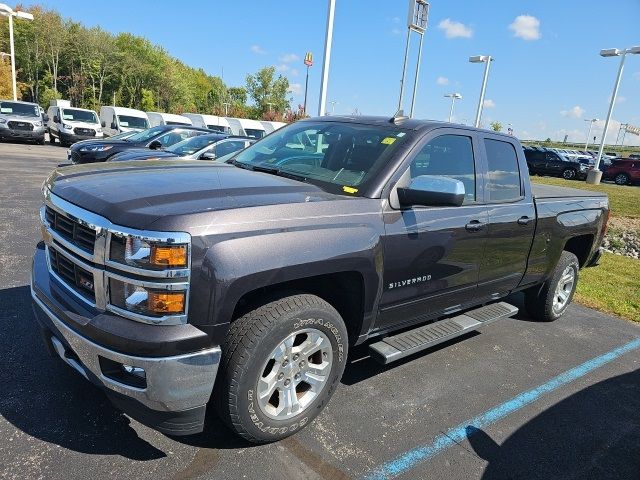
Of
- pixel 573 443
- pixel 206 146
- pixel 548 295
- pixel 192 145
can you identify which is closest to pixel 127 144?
pixel 192 145

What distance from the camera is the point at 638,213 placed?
15008 millimetres

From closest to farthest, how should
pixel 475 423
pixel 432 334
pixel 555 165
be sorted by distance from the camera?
pixel 475 423 < pixel 432 334 < pixel 555 165

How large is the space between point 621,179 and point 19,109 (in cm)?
3429

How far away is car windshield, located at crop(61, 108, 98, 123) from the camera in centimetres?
2383

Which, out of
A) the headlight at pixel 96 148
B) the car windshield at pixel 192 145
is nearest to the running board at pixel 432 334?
the car windshield at pixel 192 145

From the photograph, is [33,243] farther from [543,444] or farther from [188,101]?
[188,101]

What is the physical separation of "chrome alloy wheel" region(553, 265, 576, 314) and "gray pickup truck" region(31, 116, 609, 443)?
1.64 metres

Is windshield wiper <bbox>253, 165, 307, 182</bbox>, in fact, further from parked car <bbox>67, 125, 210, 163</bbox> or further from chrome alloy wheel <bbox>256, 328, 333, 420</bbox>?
parked car <bbox>67, 125, 210, 163</bbox>

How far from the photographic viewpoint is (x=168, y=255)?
7.16 ft

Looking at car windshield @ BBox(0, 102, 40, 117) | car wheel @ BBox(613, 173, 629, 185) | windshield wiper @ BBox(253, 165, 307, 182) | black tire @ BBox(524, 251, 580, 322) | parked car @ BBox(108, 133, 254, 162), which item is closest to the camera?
windshield wiper @ BBox(253, 165, 307, 182)

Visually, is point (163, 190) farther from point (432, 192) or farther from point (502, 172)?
point (502, 172)

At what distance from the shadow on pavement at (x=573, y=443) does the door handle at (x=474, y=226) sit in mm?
1424

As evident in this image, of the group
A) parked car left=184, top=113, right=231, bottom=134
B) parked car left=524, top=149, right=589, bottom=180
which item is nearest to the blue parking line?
A: parked car left=524, top=149, right=589, bottom=180

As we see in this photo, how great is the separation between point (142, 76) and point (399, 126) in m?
64.1
